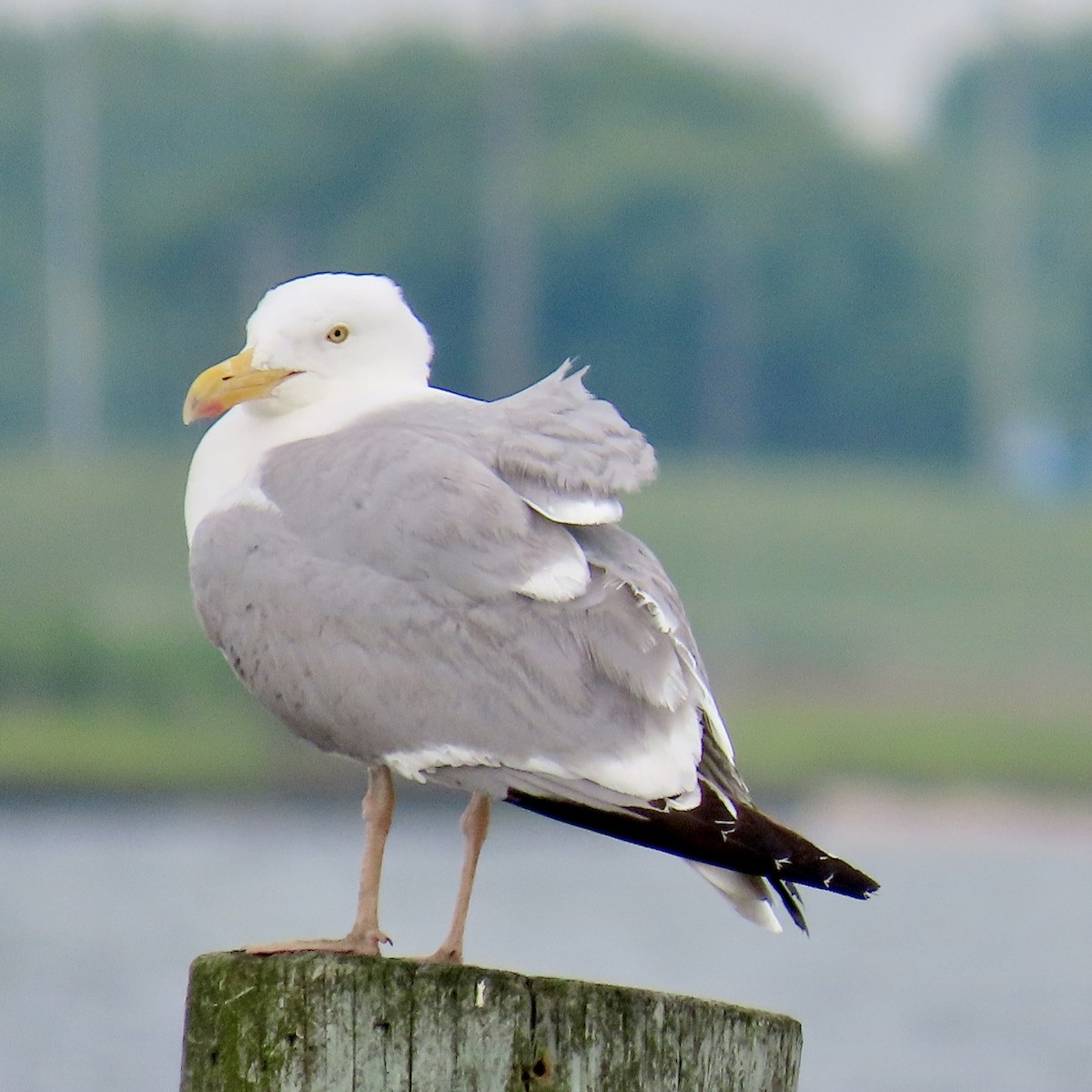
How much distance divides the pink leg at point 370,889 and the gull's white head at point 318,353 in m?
0.62

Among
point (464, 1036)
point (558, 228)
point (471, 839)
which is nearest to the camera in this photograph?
point (464, 1036)

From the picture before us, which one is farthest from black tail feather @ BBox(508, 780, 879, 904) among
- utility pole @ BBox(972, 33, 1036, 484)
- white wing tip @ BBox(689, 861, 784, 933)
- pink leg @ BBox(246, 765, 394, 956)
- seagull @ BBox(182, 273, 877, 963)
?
utility pole @ BBox(972, 33, 1036, 484)

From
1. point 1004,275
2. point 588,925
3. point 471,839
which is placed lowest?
point 471,839

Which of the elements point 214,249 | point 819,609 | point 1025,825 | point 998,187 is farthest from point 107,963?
point 998,187

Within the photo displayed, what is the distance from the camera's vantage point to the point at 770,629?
30.7 meters

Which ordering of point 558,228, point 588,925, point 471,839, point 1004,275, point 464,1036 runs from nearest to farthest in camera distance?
1. point 464,1036
2. point 471,839
3. point 588,925
4. point 558,228
5. point 1004,275

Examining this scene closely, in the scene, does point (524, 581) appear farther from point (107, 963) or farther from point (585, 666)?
point (107, 963)

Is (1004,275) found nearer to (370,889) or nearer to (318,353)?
(318,353)

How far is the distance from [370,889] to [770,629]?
27333 millimetres

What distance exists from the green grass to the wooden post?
20455 mm

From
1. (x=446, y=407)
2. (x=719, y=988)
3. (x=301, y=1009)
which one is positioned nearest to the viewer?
(x=301, y=1009)

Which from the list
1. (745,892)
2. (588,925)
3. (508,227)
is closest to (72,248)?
A: (508,227)

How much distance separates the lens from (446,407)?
3.80 m

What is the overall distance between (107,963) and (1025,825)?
11789 millimetres
